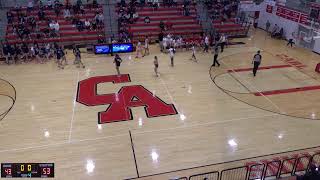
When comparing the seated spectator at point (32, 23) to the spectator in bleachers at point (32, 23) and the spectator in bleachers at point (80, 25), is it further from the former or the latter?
the spectator in bleachers at point (80, 25)

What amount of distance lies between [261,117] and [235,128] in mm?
1689

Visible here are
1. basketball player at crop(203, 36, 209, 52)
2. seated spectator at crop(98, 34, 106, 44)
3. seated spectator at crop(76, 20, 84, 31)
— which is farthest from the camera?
seated spectator at crop(76, 20, 84, 31)

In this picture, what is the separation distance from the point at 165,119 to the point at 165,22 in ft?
49.9

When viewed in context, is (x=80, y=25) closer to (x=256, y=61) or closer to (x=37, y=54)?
(x=37, y=54)

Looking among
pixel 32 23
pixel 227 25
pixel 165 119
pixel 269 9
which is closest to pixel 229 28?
pixel 227 25

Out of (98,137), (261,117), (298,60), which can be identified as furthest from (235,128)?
(298,60)

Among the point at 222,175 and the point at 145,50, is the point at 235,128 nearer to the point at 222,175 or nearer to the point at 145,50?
the point at 222,175

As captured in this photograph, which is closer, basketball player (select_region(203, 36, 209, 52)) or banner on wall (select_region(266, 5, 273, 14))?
basketball player (select_region(203, 36, 209, 52))

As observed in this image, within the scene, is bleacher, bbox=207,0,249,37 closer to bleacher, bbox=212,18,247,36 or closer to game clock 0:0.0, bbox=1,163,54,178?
bleacher, bbox=212,18,247,36

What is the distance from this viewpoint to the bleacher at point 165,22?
2620 centimetres

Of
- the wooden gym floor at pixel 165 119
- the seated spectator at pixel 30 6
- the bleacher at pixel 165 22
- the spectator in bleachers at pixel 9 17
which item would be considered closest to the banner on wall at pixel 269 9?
the bleacher at pixel 165 22

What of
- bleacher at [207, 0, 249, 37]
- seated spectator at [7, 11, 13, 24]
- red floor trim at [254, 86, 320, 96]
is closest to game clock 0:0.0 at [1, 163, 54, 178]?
red floor trim at [254, 86, 320, 96]

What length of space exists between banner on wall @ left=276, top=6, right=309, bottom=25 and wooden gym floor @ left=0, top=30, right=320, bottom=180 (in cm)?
536

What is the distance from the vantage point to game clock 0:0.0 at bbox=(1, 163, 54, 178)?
8141 millimetres
